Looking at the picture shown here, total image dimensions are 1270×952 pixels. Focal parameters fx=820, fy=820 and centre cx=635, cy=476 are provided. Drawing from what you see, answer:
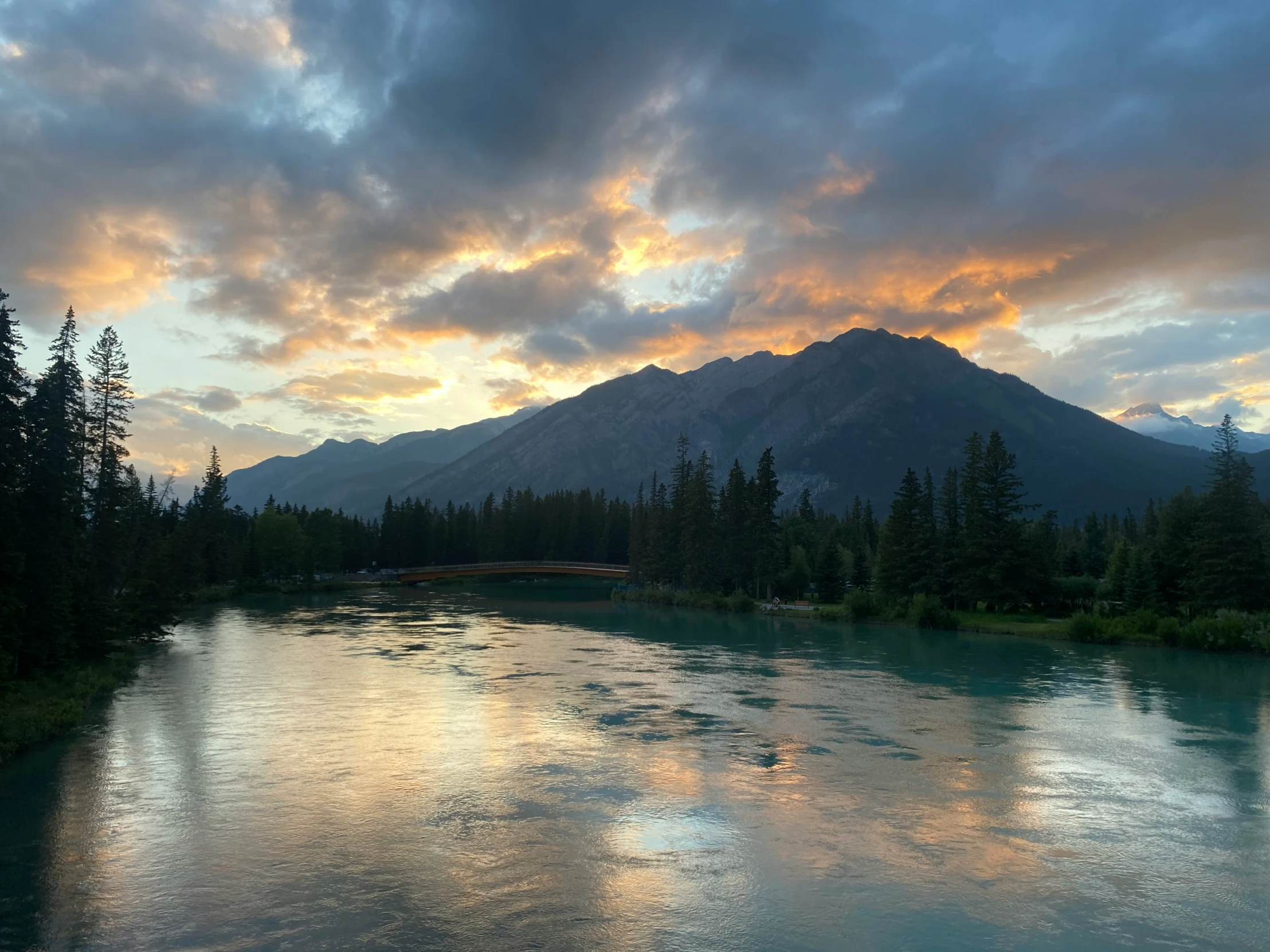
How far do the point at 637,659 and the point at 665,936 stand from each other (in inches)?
1657

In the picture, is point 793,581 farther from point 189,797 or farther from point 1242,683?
point 189,797

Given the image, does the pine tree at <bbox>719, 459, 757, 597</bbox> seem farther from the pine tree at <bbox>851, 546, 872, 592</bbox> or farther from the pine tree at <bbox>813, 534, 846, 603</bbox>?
the pine tree at <bbox>851, 546, 872, 592</bbox>

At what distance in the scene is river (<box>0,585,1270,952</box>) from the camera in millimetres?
15461

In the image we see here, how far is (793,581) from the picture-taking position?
120188 millimetres

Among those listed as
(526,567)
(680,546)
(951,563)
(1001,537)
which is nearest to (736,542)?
(680,546)

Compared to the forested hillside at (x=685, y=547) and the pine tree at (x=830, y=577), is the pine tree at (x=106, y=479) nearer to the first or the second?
the forested hillside at (x=685, y=547)

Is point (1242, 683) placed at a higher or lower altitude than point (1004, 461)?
lower

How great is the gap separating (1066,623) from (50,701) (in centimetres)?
8101

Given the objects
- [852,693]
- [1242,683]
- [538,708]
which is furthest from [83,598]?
[1242,683]

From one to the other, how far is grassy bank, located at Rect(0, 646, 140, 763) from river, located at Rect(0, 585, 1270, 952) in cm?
113

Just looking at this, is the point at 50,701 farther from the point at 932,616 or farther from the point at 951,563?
the point at 951,563

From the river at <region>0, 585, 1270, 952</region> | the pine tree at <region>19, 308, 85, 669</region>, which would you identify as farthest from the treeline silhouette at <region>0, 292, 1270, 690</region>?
the river at <region>0, 585, 1270, 952</region>

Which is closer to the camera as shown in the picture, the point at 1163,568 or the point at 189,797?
the point at 189,797

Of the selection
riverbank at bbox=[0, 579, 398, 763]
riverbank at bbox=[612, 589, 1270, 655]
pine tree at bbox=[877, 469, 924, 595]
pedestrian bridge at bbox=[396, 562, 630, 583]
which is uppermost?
pine tree at bbox=[877, 469, 924, 595]
